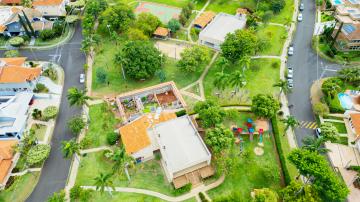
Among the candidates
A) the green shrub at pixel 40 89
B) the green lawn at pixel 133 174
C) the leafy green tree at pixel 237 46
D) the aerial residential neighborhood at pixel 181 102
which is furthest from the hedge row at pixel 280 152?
the green shrub at pixel 40 89

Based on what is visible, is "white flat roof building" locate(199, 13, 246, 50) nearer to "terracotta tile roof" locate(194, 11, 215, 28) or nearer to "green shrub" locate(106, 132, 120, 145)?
"terracotta tile roof" locate(194, 11, 215, 28)

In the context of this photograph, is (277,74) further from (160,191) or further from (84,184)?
(84,184)

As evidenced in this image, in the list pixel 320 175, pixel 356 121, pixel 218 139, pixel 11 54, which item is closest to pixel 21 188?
pixel 218 139

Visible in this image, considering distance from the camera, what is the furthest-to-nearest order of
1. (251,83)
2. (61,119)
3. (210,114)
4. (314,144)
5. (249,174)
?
(251,83)
(61,119)
(210,114)
(249,174)
(314,144)

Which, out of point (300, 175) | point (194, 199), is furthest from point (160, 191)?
point (300, 175)

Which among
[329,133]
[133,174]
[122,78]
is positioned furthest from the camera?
[122,78]

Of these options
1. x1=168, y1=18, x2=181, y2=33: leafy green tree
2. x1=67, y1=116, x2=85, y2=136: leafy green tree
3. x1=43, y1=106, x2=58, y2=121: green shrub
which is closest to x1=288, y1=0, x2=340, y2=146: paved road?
x1=168, y1=18, x2=181, y2=33: leafy green tree

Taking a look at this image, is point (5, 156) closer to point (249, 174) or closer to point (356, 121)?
point (249, 174)
